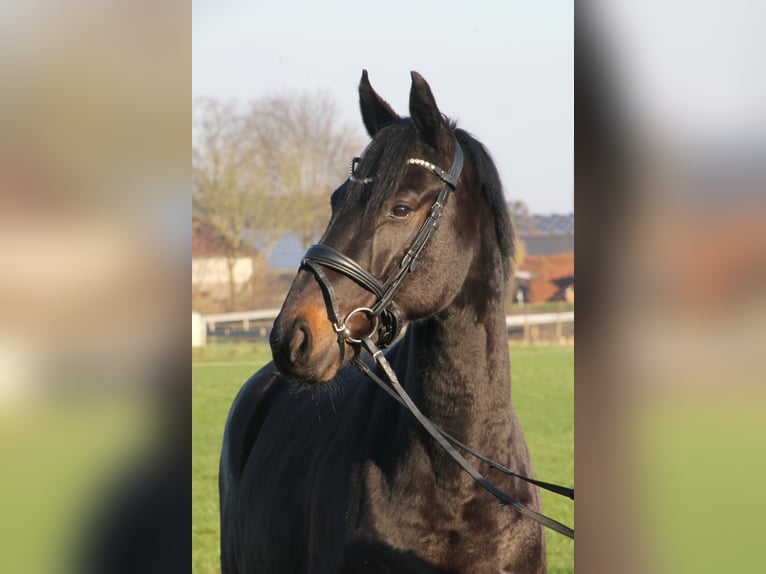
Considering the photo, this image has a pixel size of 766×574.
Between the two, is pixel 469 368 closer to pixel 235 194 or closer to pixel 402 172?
pixel 402 172

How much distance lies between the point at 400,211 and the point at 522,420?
1314cm

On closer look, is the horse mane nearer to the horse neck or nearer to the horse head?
the horse head

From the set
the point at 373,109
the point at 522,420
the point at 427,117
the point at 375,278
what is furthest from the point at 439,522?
the point at 522,420

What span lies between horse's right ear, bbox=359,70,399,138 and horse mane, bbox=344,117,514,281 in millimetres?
109

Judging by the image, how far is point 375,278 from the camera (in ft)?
9.73

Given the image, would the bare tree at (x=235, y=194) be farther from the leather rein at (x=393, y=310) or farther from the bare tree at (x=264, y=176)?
the leather rein at (x=393, y=310)

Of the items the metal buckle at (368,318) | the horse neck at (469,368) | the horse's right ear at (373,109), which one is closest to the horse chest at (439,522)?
the horse neck at (469,368)

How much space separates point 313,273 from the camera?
2.90 meters
